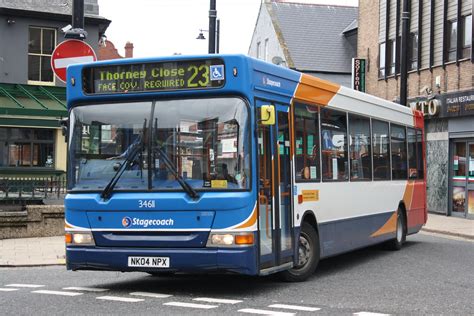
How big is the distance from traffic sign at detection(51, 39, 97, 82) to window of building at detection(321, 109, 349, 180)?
4.30 meters

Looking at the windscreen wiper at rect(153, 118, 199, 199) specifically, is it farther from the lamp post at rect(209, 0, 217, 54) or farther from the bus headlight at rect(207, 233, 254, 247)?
the lamp post at rect(209, 0, 217, 54)

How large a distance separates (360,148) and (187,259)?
4.66 metres

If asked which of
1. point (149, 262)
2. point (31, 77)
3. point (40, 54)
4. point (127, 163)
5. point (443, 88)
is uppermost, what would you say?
point (40, 54)

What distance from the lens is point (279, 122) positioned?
30.0 ft

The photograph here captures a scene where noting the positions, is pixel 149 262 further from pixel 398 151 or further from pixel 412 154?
pixel 412 154

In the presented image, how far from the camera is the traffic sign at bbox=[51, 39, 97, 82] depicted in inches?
476

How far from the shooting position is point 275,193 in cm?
883

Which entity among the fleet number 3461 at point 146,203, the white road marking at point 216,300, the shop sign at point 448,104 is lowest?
the white road marking at point 216,300

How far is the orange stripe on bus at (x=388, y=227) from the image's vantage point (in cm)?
1285

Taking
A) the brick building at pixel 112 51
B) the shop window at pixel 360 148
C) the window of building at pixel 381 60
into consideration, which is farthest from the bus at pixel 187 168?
the brick building at pixel 112 51

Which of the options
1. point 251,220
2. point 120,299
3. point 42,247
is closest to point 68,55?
point 42,247

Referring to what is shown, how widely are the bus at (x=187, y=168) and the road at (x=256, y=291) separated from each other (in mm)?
381

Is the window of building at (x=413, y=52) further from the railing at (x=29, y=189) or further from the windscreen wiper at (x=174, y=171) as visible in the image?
the windscreen wiper at (x=174, y=171)

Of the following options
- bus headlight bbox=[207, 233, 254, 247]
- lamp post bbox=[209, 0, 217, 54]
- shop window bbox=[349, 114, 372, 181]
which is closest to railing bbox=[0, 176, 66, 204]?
lamp post bbox=[209, 0, 217, 54]
